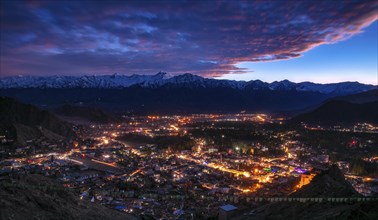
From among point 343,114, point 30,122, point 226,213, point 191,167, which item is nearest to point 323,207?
point 226,213

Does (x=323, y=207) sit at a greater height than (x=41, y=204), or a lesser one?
greater

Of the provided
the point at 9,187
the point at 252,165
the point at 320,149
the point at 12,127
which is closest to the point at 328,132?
the point at 320,149

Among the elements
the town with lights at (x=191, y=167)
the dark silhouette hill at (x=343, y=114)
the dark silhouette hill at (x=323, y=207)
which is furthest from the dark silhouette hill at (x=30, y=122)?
the dark silhouette hill at (x=343, y=114)

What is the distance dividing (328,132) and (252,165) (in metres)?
60.2

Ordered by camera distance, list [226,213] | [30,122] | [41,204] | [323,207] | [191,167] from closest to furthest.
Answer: [41,204] < [323,207] < [226,213] < [191,167] < [30,122]

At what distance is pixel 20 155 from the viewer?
253ft

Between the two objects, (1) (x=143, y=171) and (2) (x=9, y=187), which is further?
(1) (x=143, y=171)

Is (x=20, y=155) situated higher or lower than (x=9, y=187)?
lower

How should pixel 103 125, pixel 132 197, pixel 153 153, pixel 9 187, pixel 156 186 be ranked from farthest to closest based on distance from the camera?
pixel 103 125, pixel 153 153, pixel 156 186, pixel 132 197, pixel 9 187

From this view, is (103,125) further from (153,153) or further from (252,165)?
(252,165)

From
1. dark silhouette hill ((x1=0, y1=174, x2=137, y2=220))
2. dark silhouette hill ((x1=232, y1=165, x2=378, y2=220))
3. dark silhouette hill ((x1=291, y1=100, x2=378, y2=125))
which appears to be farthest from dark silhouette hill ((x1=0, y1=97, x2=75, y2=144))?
dark silhouette hill ((x1=291, y1=100, x2=378, y2=125))

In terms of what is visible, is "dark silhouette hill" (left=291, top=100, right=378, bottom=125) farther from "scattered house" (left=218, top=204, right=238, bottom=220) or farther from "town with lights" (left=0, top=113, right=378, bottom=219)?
"scattered house" (left=218, top=204, right=238, bottom=220)

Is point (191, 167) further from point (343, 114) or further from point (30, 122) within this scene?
point (343, 114)

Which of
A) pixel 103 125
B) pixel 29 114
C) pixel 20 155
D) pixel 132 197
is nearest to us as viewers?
pixel 132 197
